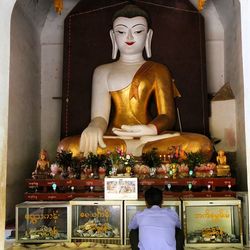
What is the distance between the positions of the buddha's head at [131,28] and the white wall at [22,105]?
1311mm

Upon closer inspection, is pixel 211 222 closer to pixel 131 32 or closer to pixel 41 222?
pixel 41 222

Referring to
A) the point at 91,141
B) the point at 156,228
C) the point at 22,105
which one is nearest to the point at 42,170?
the point at 91,141

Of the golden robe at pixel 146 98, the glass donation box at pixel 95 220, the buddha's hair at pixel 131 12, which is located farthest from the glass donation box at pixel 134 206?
the buddha's hair at pixel 131 12

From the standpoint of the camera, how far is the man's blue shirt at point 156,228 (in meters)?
2.85

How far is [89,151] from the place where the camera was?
5730 millimetres

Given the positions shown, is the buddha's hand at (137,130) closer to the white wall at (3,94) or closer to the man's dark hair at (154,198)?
the white wall at (3,94)

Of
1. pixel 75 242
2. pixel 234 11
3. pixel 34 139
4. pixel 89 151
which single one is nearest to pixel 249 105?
pixel 75 242

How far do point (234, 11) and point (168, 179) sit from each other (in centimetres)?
268

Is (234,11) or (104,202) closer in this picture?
(104,202)

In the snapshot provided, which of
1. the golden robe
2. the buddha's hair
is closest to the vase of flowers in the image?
the golden robe

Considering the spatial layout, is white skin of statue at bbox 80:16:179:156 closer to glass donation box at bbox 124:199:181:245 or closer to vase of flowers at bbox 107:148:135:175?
vase of flowers at bbox 107:148:135:175

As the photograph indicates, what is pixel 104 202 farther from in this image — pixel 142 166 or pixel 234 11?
pixel 234 11

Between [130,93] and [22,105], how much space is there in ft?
5.05

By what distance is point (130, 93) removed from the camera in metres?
6.45
